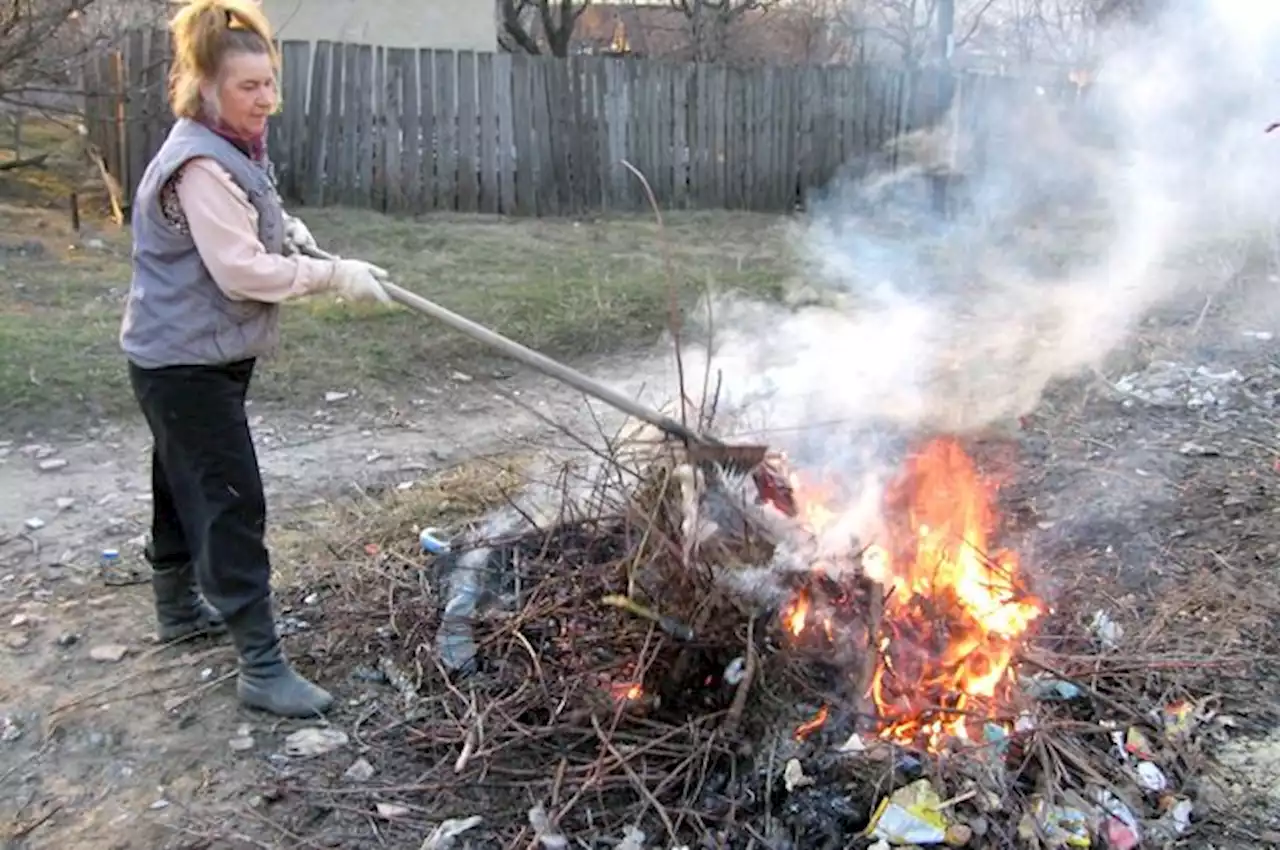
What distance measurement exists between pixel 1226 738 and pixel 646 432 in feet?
6.51

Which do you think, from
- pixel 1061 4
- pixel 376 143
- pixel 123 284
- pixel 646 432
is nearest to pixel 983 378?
pixel 646 432

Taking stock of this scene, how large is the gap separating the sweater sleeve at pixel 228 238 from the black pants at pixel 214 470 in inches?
12.1

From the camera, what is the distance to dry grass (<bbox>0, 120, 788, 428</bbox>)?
6.11 meters

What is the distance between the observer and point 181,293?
3.03 meters

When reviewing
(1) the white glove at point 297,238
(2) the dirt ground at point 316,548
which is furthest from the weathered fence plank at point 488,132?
(1) the white glove at point 297,238

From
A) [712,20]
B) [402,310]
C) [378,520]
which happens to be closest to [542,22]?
[712,20]

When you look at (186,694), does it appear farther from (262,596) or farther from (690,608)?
(690,608)

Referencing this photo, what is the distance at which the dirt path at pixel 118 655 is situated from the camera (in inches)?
115

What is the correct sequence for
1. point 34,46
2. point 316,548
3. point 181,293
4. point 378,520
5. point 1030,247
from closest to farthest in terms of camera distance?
point 181,293
point 316,548
point 378,520
point 34,46
point 1030,247

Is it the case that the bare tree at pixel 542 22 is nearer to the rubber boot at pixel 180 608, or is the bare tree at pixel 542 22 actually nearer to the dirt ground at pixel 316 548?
the dirt ground at pixel 316 548

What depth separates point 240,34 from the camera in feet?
9.55

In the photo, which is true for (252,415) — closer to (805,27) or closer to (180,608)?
(180,608)

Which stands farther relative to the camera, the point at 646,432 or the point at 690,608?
the point at 646,432

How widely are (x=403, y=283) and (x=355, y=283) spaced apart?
4.83 m
